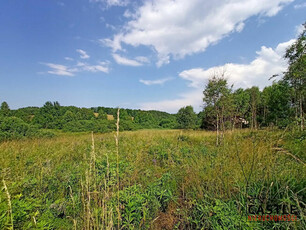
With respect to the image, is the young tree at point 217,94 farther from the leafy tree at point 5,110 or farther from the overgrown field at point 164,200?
the leafy tree at point 5,110

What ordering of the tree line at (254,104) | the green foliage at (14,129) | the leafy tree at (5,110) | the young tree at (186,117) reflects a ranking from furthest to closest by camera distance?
the young tree at (186,117), the leafy tree at (5,110), the green foliage at (14,129), the tree line at (254,104)

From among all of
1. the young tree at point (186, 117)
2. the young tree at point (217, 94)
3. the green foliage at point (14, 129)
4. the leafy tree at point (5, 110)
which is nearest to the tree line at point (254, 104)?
the young tree at point (217, 94)

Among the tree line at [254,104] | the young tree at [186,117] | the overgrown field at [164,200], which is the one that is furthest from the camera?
the young tree at [186,117]

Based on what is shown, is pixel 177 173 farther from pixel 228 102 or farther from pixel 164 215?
pixel 228 102

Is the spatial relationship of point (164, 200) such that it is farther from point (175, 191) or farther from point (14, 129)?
point (14, 129)

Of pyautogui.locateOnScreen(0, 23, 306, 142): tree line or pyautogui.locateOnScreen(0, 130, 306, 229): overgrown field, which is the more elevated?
pyautogui.locateOnScreen(0, 23, 306, 142): tree line

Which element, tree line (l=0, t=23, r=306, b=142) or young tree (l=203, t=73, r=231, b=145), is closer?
tree line (l=0, t=23, r=306, b=142)

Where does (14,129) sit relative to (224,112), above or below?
below

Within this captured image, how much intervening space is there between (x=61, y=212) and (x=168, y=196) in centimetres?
150

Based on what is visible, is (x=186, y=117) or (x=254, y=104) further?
(x=186, y=117)

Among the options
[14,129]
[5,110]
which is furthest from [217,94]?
[5,110]

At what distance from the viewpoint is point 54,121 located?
83.6 feet

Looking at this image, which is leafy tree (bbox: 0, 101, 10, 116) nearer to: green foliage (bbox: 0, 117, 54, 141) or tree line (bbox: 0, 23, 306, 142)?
tree line (bbox: 0, 23, 306, 142)

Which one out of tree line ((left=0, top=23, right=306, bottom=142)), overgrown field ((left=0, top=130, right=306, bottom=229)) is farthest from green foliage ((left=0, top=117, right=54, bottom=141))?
overgrown field ((left=0, top=130, right=306, bottom=229))
